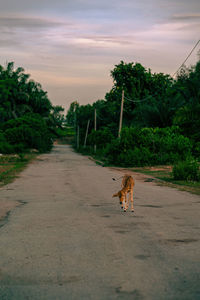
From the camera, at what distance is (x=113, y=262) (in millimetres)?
5848

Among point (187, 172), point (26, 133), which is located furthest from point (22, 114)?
point (187, 172)

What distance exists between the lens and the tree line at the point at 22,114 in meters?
59.7

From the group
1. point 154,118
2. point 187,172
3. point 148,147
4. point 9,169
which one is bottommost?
point 9,169

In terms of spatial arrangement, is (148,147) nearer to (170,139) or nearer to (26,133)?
(170,139)

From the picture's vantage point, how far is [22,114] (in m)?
90.5

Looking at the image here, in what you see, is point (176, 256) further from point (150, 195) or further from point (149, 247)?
point (150, 195)

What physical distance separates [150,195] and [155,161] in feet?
66.1

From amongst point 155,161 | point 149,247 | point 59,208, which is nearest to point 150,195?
point 59,208

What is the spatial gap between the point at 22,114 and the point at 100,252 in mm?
86362

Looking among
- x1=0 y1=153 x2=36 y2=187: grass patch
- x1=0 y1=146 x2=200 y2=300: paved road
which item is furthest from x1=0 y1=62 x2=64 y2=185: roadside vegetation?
x1=0 y1=146 x2=200 y2=300: paved road

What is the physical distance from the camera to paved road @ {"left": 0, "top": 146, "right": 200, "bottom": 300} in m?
4.75

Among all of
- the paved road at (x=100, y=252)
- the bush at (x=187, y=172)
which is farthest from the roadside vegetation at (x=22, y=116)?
the paved road at (x=100, y=252)

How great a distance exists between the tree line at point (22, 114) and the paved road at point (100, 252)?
4594 centimetres

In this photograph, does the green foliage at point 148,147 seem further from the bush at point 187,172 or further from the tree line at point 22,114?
the tree line at point 22,114
